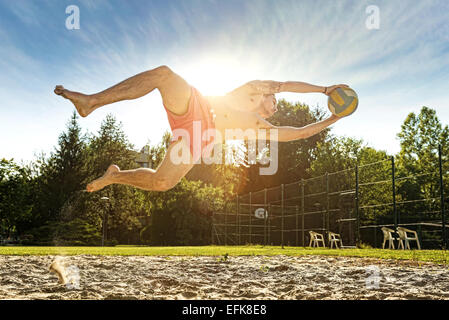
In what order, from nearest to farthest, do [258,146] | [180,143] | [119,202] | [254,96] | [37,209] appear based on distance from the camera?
[180,143]
[254,96]
[37,209]
[119,202]
[258,146]

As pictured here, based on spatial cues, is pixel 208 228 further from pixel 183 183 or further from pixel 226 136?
pixel 226 136

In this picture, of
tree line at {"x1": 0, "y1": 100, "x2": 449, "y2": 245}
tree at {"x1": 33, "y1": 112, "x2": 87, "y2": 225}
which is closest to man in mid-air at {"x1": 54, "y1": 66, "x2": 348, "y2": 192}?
tree line at {"x1": 0, "y1": 100, "x2": 449, "y2": 245}

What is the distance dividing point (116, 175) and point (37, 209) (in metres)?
25.1

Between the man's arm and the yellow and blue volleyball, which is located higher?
the man's arm

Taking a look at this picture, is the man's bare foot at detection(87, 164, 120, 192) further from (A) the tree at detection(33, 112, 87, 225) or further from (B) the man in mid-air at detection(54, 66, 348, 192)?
(A) the tree at detection(33, 112, 87, 225)

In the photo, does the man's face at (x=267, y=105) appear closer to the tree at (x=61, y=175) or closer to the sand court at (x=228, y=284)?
the sand court at (x=228, y=284)

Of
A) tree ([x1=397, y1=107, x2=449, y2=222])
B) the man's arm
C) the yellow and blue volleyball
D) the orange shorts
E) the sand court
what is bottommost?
the sand court

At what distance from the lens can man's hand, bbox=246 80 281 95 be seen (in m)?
3.68

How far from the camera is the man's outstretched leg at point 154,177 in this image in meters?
3.42

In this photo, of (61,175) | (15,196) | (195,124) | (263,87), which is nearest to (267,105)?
(263,87)

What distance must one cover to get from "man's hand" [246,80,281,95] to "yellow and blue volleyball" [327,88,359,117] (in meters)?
0.56

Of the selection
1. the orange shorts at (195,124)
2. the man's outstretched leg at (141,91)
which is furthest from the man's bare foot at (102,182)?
the man's outstretched leg at (141,91)

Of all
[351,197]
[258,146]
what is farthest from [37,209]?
[351,197]

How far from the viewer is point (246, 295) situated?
108 inches
